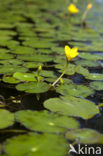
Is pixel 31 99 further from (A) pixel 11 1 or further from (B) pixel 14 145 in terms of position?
(A) pixel 11 1

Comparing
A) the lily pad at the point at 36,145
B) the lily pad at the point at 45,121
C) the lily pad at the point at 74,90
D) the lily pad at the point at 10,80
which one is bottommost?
the lily pad at the point at 36,145

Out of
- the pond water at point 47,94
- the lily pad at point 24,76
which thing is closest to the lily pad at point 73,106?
the pond water at point 47,94

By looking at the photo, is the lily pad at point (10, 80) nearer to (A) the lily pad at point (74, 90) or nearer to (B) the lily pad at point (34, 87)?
(B) the lily pad at point (34, 87)

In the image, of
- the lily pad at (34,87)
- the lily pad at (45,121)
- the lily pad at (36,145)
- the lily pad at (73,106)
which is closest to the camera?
the lily pad at (36,145)

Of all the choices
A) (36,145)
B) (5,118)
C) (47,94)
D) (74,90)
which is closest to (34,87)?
(47,94)

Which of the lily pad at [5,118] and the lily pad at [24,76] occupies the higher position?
the lily pad at [24,76]
